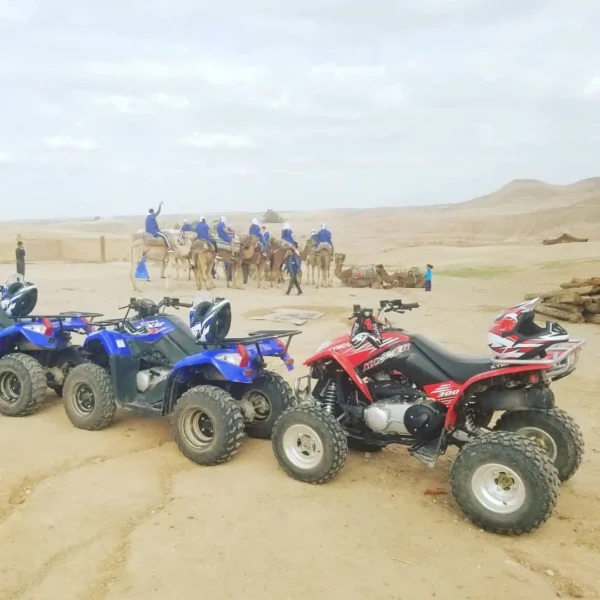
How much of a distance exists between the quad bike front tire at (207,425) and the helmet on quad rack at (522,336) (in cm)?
222

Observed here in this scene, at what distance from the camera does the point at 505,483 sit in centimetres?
453

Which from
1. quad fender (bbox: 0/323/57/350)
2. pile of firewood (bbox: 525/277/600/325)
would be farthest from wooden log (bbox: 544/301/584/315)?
quad fender (bbox: 0/323/57/350)

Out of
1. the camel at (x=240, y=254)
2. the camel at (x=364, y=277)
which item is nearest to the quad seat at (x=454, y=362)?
the camel at (x=240, y=254)

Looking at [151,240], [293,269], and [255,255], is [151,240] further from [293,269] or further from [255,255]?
[293,269]

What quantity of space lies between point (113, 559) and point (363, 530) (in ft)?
5.30

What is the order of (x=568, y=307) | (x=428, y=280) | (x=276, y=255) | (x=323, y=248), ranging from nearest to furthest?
(x=568, y=307)
(x=428, y=280)
(x=276, y=255)
(x=323, y=248)

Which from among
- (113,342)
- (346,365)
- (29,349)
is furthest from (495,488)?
(29,349)

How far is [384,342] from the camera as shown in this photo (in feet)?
17.2

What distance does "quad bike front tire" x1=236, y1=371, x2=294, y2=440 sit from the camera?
6.15 m

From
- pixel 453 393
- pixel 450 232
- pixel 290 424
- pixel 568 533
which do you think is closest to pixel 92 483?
pixel 290 424

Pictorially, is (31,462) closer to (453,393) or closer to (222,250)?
(453,393)

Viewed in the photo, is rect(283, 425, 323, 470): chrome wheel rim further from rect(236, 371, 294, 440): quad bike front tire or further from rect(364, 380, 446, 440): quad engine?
rect(236, 371, 294, 440): quad bike front tire

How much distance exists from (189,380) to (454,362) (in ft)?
8.19

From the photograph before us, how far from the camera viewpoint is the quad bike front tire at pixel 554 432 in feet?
16.4
